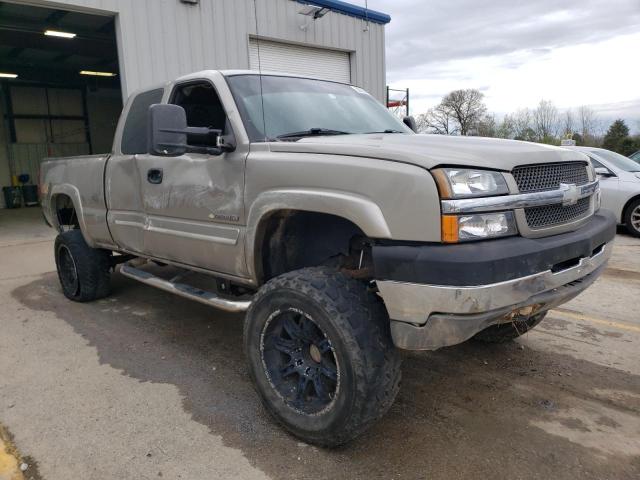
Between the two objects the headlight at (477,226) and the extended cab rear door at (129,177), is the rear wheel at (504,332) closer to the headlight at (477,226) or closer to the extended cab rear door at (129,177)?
the headlight at (477,226)

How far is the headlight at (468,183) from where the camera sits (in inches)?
90.4

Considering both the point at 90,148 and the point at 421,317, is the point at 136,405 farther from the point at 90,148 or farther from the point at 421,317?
the point at 90,148

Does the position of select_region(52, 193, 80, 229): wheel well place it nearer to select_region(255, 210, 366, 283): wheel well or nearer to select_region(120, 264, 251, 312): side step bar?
select_region(120, 264, 251, 312): side step bar

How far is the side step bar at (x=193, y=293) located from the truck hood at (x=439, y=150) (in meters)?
1.08

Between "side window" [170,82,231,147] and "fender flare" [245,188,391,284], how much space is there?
0.76 metres

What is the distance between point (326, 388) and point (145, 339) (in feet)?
7.65

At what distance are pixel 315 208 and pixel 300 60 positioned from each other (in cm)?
1038

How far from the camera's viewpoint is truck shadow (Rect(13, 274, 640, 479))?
262 cm

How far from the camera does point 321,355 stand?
2.73 meters

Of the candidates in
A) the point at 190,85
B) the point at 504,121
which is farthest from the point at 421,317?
the point at 504,121

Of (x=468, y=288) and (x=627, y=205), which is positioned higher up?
(x=468, y=288)

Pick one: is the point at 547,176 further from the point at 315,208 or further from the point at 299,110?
the point at 299,110

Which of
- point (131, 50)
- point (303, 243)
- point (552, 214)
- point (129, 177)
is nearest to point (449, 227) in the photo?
point (552, 214)

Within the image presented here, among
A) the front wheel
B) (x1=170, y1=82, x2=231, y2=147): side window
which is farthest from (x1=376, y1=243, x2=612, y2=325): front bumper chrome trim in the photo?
(x1=170, y1=82, x2=231, y2=147): side window
